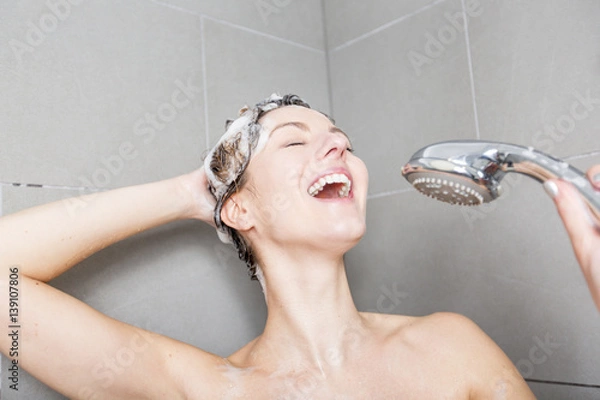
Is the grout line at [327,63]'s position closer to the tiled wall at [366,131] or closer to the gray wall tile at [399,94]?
the gray wall tile at [399,94]

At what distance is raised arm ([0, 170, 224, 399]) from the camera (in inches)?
33.6

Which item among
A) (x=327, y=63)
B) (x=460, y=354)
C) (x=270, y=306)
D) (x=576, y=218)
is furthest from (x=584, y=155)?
(x=327, y=63)

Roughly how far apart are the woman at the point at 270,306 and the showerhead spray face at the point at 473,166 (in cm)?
32

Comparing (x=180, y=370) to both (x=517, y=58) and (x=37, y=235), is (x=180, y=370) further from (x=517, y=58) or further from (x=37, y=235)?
(x=517, y=58)

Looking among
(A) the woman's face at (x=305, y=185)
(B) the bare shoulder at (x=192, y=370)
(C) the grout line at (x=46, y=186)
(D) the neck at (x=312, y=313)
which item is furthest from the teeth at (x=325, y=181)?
(C) the grout line at (x=46, y=186)

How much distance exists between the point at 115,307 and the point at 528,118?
101 centimetres

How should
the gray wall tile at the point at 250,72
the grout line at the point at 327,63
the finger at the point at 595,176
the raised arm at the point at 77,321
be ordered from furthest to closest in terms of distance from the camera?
the grout line at the point at 327,63
the gray wall tile at the point at 250,72
the raised arm at the point at 77,321
the finger at the point at 595,176

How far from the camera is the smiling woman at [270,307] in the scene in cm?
89

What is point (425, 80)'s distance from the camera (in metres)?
1.42

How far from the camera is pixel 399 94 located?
4.87ft

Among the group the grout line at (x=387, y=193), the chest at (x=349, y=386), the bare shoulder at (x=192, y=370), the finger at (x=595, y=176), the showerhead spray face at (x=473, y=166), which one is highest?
the grout line at (x=387, y=193)

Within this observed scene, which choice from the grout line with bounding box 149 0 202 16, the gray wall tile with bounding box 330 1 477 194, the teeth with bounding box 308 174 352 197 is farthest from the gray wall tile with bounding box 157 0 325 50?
the teeth with bounding box 308 174 352 197

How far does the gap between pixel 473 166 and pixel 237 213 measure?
577mm

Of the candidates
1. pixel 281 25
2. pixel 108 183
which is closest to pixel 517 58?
pixel 281 25
